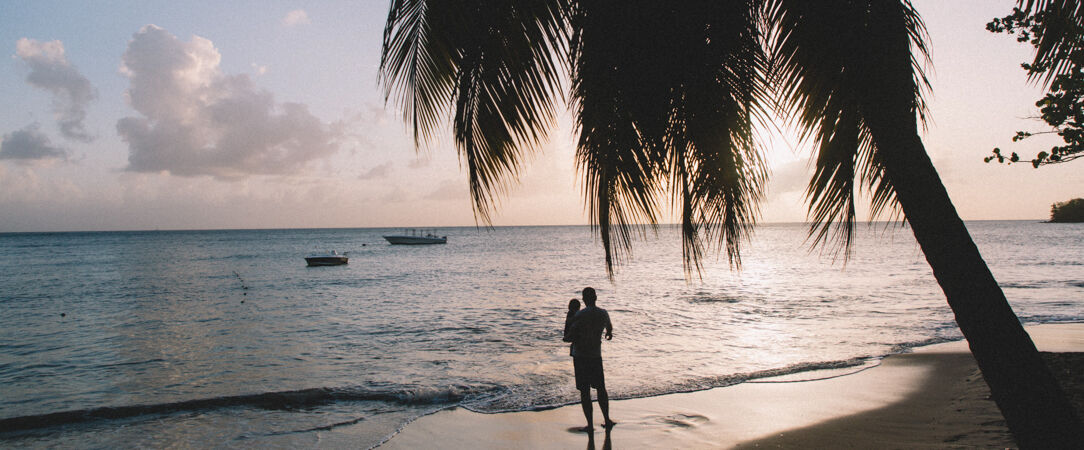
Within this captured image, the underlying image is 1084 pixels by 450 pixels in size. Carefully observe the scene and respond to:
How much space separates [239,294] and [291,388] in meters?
21.2

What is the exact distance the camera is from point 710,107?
9.87 ft

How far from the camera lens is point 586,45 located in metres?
2.70

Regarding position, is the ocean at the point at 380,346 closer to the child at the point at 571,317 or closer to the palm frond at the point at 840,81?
the palm frond at the point at 840,81

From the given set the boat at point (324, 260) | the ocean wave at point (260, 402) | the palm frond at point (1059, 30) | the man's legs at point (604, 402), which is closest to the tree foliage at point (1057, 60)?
the palm frond at point (1059, 30)

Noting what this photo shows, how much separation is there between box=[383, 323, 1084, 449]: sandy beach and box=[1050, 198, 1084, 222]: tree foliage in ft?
581

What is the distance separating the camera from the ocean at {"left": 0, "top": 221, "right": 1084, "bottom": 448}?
963cm

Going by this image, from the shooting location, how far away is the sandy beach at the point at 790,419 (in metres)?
6.81

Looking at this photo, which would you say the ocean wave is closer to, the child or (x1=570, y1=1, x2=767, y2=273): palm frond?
the child

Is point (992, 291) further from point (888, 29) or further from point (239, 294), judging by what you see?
point (239, 294)

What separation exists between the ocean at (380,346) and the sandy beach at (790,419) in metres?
0.74

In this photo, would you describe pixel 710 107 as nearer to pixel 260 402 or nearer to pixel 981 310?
pixel 981 310

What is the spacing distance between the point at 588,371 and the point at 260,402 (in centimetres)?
711

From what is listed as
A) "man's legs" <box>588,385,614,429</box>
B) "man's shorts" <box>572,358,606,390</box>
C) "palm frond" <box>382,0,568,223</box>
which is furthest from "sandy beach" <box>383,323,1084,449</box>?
"palm frond" <box>382,0,568,223</box>

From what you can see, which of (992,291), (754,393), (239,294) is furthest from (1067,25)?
(239,294)
